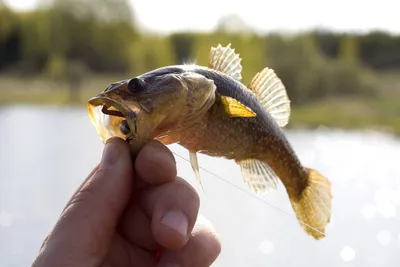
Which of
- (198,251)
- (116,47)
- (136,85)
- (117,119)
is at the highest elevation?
(136,85)

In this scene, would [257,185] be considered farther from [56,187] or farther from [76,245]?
[56,187]

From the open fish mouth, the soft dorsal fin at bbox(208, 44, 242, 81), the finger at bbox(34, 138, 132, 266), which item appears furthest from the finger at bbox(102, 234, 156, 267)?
the soft dorsal fin at bbox(208, 44, 242, 81)

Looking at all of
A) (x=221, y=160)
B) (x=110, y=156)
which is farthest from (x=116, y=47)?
(x=110, y=156)

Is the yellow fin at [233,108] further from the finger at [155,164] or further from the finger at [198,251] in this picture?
the finger at [198,251]

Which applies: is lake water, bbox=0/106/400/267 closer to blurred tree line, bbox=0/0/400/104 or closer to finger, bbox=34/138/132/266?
finger, bbox=34/138/132/266

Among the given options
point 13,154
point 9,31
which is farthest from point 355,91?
point 9,31

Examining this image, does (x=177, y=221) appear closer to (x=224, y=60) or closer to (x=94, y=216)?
(x=94, y=216)
